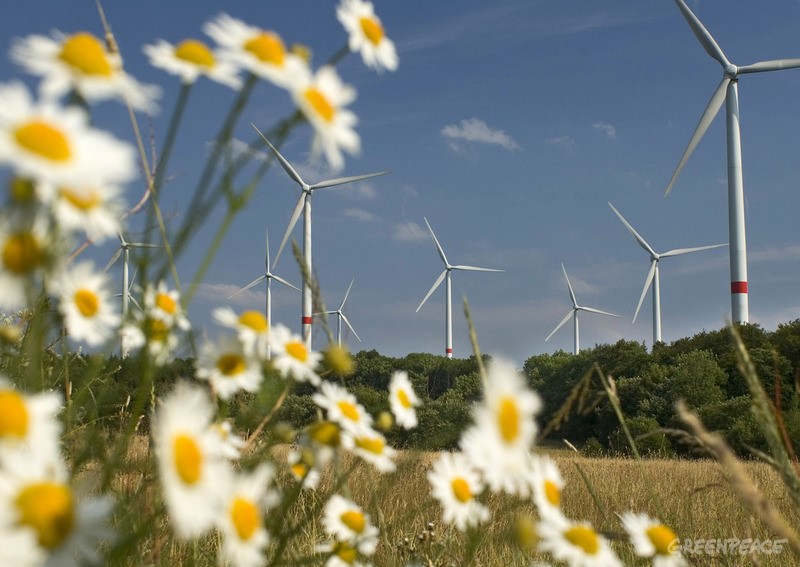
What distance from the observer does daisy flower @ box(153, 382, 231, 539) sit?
798mm

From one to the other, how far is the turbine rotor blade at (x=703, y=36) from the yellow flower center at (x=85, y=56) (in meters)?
28.3

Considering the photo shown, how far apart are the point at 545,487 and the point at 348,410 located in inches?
19.0

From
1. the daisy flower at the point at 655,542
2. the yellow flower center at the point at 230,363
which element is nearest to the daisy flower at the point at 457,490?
the daisy flower at the point at 655,542

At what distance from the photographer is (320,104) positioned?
116cm

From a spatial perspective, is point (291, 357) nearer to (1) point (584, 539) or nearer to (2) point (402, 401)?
(2) point (402, 401)

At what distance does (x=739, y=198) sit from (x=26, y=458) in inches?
1339

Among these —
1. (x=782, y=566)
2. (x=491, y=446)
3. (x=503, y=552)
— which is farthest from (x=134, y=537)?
(x=782, y=566)

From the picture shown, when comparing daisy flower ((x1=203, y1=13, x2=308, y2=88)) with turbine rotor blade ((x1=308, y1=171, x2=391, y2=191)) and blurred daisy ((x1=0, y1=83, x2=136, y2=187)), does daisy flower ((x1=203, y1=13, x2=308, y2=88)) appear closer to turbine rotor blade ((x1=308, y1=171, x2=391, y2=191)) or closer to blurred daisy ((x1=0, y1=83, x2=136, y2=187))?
blurred daisy ((x1=0, y1=83, x2=136, y2=187))

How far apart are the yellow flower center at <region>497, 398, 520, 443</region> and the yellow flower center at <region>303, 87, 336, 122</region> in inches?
20.9

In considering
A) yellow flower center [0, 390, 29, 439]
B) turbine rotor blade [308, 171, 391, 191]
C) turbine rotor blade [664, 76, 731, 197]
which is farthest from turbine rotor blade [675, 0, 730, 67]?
yellow flower center [0, 390, 29, 439]

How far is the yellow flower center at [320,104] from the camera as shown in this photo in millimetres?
1138

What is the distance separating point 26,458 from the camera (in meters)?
0.84

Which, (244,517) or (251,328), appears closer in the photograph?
(244,517)

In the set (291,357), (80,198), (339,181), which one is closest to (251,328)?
→ (291,357)
